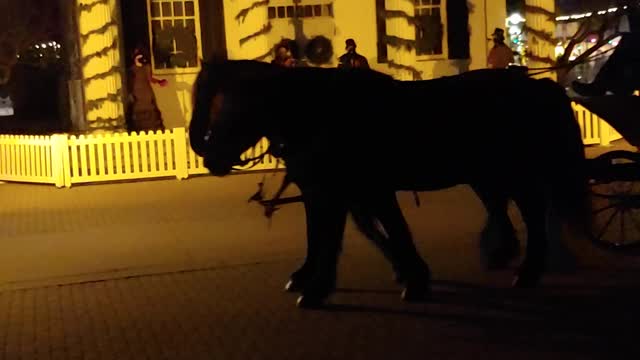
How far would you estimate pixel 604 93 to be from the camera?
368 inches

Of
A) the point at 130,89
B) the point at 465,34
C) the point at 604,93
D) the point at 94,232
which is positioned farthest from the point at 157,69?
the point at 604,93

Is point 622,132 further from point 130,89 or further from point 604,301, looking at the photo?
point 130,89

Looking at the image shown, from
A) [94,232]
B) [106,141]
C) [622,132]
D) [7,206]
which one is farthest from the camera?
[106,141]

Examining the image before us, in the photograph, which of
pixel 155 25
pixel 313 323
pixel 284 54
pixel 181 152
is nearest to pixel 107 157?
Result: pixel 181 152

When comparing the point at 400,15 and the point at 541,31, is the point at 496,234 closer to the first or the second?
the point at 400,15

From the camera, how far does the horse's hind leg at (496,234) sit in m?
8.95

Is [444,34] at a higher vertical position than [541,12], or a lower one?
lower

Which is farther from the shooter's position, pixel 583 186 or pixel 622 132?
pixel 622 132

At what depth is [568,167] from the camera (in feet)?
27.9

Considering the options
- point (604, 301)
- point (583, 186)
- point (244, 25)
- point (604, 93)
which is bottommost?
point (604, 301)

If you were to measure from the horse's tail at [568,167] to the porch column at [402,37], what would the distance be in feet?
40.7

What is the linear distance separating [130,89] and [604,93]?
41.8 ft

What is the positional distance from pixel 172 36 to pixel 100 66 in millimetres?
2132

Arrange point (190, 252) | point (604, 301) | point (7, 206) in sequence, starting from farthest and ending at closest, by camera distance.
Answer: point (7, 206) < point (190, 252) < point (604, 301)
